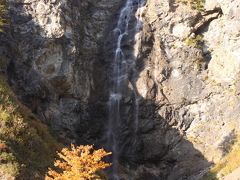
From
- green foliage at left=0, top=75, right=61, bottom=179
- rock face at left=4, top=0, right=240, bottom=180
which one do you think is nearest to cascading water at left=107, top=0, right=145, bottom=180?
rock face at left=4, top=0, right=240, bottom=180

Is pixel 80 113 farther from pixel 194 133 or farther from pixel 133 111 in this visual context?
pixel 194 133

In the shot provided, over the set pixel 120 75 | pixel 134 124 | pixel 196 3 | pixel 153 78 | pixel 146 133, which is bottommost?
pixel 146 133

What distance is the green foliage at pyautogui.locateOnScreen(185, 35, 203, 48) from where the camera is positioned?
36.1 meters

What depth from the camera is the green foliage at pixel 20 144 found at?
1917 centimetres

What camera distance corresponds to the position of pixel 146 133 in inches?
1342


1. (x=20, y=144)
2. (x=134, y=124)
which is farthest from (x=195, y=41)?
(x=20, y=144)

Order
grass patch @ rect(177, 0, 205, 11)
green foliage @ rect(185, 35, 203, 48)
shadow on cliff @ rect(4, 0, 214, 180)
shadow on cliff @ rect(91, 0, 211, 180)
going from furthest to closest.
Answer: grass patch @ rect(177, 0, 205, 11) → green foliage @ rect(185, 35, 203, 48) → shadow on cliff @ rect(91, 0, 211, 180) → shadow on cliff @ rect(4, 0, 214, 180)

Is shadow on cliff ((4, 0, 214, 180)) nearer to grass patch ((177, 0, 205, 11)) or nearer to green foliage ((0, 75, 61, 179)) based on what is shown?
grass patch ((177, 0, 205, 11))

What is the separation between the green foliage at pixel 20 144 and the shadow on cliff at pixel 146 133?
1093cm

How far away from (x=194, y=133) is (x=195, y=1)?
502 inches

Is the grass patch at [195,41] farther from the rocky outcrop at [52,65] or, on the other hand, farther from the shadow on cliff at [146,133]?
the rocky outcrop at [52,65]

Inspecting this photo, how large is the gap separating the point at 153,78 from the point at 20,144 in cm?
1766

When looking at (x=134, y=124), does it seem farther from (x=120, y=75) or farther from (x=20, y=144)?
(x=20, y=144)

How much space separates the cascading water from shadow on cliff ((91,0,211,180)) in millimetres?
196
